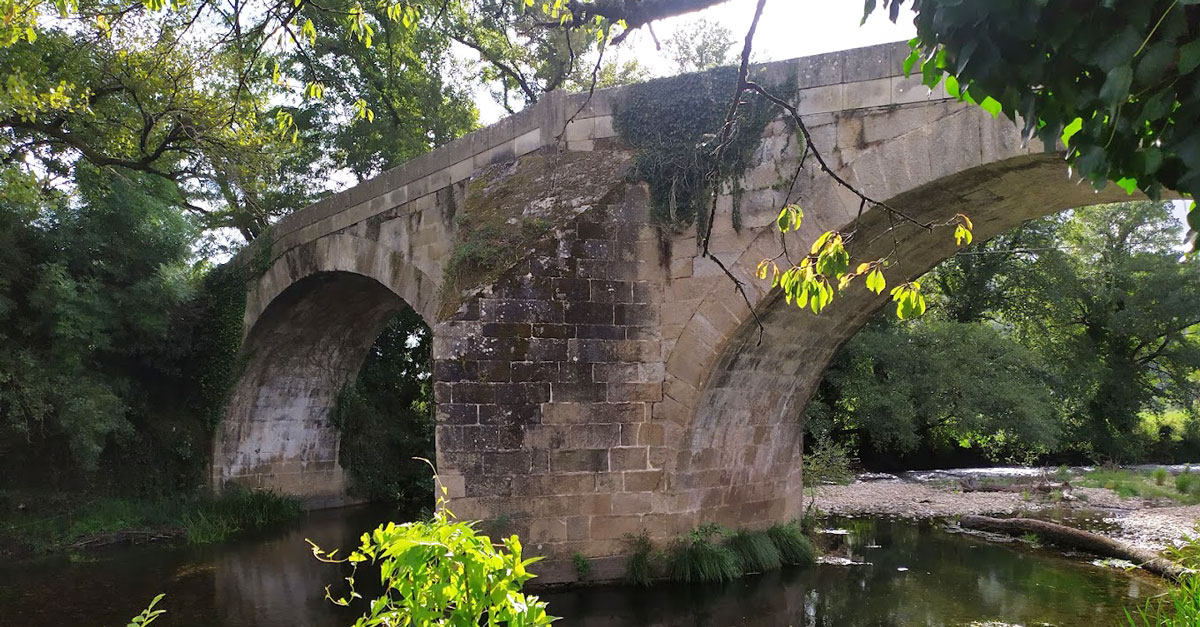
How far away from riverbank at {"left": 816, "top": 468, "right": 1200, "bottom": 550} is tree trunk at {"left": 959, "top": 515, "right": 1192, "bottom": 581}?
498 mm

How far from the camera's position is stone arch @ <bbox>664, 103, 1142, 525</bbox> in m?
5.24

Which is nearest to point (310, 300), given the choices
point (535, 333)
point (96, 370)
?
point (96, 370)

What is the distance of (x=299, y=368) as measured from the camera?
1279cm

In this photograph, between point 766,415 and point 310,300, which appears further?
point 310,300

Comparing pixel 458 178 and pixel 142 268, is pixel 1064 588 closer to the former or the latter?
pixel 458 178

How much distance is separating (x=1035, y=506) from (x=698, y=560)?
6929 millimetres

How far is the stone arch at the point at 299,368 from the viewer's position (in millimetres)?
10922

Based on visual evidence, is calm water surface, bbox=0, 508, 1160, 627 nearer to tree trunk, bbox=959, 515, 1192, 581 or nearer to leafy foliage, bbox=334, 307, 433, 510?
tree trunk, bbox=959, 515, 1192, 581

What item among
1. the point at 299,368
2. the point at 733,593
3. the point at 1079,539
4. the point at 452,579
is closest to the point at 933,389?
the point at 1079,539

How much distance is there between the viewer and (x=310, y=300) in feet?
37.5

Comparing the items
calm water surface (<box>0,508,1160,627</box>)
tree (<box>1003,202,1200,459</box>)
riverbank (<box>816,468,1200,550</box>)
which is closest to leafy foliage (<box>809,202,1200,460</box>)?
tree (<box>1003,202,1200,459</box>)

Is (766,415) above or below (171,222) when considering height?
below

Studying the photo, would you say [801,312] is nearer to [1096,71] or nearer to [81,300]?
[1096,71]

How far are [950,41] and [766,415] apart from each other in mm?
6010
